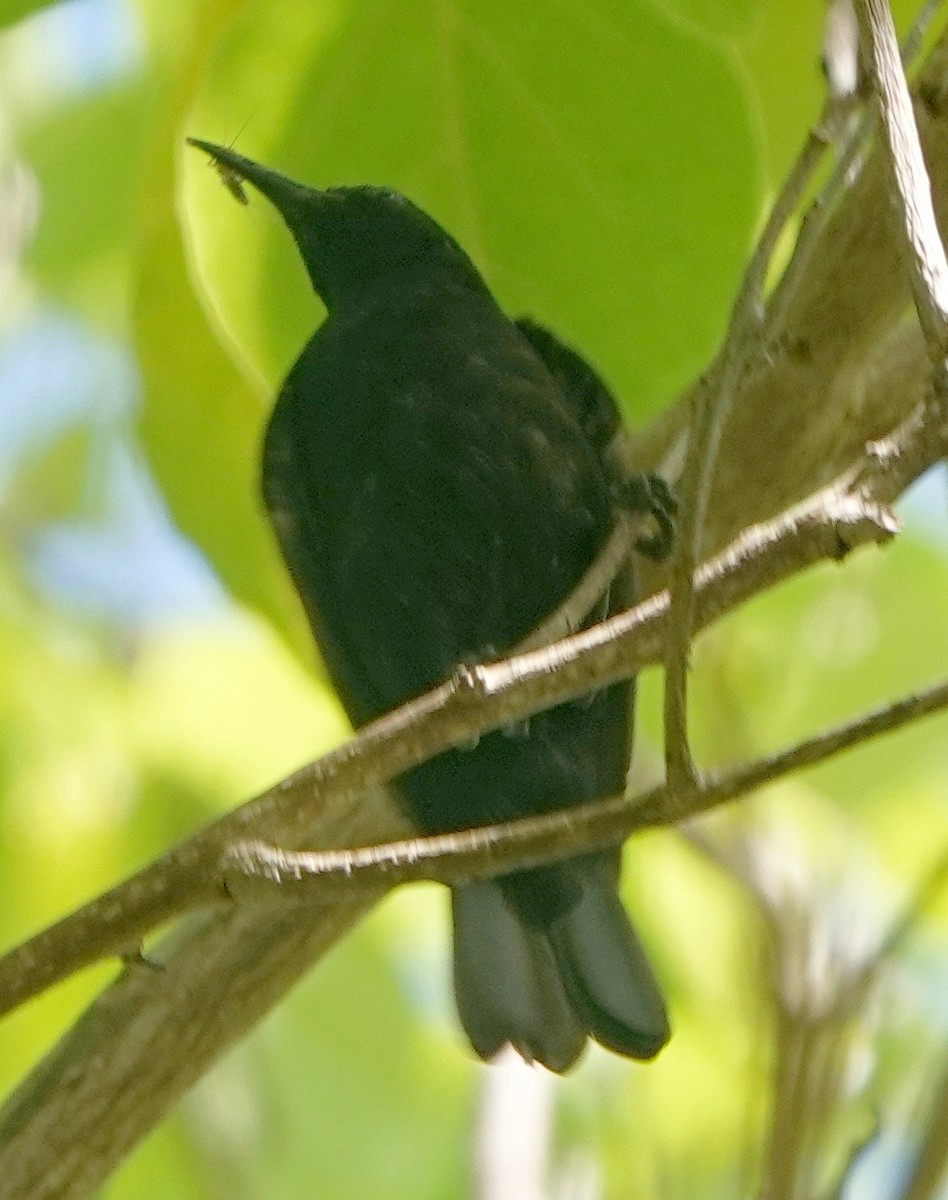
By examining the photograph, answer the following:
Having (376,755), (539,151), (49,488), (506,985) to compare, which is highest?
(49,488)

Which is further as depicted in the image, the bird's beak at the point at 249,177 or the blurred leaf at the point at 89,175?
the blurred leaf at the point at 89,175

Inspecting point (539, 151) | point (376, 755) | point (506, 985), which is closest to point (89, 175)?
point (539, 151)

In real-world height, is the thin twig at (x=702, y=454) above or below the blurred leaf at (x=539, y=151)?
below

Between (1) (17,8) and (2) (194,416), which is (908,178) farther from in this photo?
(2) (194,416)

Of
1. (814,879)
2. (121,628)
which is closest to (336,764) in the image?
(814,879)

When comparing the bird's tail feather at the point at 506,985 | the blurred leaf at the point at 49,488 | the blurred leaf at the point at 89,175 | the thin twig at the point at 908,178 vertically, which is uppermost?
the blurred leaf at the point at 49,488

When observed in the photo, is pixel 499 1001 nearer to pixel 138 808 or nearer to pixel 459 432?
pixel 459 432

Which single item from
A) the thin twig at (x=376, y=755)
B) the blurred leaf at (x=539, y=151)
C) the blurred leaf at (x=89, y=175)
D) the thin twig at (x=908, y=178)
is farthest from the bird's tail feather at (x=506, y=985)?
the thin twig at (x=908, y=178)

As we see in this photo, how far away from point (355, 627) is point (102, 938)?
55cm

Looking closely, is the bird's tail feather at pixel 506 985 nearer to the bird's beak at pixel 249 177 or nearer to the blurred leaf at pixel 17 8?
the bird's beak at pixel 249 177

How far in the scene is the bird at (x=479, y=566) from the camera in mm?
1342

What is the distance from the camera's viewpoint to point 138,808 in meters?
1.86

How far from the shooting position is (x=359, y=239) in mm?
1521

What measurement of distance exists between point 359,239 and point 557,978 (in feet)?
1.99
